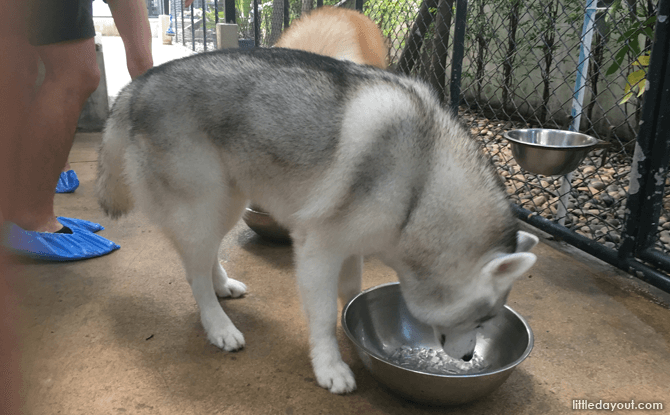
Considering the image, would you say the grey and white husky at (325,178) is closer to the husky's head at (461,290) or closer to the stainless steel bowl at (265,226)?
the husky's head at (461,290)

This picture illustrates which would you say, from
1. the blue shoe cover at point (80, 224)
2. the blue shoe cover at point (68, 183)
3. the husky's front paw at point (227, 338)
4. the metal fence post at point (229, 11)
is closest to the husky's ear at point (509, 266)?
the husky's front paw at point (227, 338)

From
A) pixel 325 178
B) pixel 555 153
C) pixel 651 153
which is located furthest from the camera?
pixel 555 153

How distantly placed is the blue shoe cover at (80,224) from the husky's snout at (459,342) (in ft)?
7.97

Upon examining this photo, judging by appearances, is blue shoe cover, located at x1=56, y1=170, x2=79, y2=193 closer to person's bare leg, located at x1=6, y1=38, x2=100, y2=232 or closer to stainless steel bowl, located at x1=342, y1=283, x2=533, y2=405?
person's bare leg, located at x1=6, y1=38, x2=100, y2=232

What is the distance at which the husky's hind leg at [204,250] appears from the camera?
7.11 feet

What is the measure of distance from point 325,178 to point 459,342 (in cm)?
85

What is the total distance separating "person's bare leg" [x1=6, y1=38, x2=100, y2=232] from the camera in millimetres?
367

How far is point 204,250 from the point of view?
2.23 meters

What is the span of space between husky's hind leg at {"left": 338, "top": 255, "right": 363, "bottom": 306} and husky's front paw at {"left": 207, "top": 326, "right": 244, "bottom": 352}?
0.54 m

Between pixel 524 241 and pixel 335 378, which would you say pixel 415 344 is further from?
pixel 524 241

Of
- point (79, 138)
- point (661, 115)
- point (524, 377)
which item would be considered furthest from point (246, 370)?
point (79, 138)

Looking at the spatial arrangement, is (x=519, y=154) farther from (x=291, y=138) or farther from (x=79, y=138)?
(x=79, y=138)

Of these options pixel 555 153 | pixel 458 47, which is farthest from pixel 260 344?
pixel 458 47

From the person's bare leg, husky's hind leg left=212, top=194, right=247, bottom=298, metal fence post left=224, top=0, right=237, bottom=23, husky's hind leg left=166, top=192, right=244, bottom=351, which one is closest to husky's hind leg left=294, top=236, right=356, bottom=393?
husky's hind leg left=166, top=192, right=244, bottom=351
